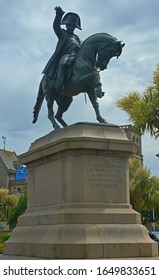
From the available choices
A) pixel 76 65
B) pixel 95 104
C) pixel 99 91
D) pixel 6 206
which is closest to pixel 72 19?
pixel 76 65

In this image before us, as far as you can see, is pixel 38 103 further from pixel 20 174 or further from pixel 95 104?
pixel 20 174


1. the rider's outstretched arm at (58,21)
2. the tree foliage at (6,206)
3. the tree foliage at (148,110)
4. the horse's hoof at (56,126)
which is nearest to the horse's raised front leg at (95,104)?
the horse's hoof at (56,126)

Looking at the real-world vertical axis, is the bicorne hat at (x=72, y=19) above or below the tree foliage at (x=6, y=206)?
above

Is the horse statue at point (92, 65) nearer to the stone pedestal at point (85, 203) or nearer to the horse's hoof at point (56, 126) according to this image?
the horse's hoof at point (56, 126)

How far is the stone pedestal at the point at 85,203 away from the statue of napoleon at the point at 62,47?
6.63ft

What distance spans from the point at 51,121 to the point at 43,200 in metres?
2.89

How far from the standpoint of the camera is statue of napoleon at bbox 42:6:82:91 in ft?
49.8

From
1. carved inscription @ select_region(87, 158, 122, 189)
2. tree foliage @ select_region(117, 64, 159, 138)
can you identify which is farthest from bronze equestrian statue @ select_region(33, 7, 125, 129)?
tree foliage @ select_region(117, 64, 159, 138)

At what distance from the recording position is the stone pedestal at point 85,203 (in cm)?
1236

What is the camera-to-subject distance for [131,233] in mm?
12922

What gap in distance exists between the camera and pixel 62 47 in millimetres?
15867

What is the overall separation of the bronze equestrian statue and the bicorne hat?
0.15 ft

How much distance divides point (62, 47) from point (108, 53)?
68.5 inches

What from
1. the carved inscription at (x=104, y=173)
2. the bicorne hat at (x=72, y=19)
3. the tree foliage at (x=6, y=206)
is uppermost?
the bicorne hat at (x=72, y=19)
